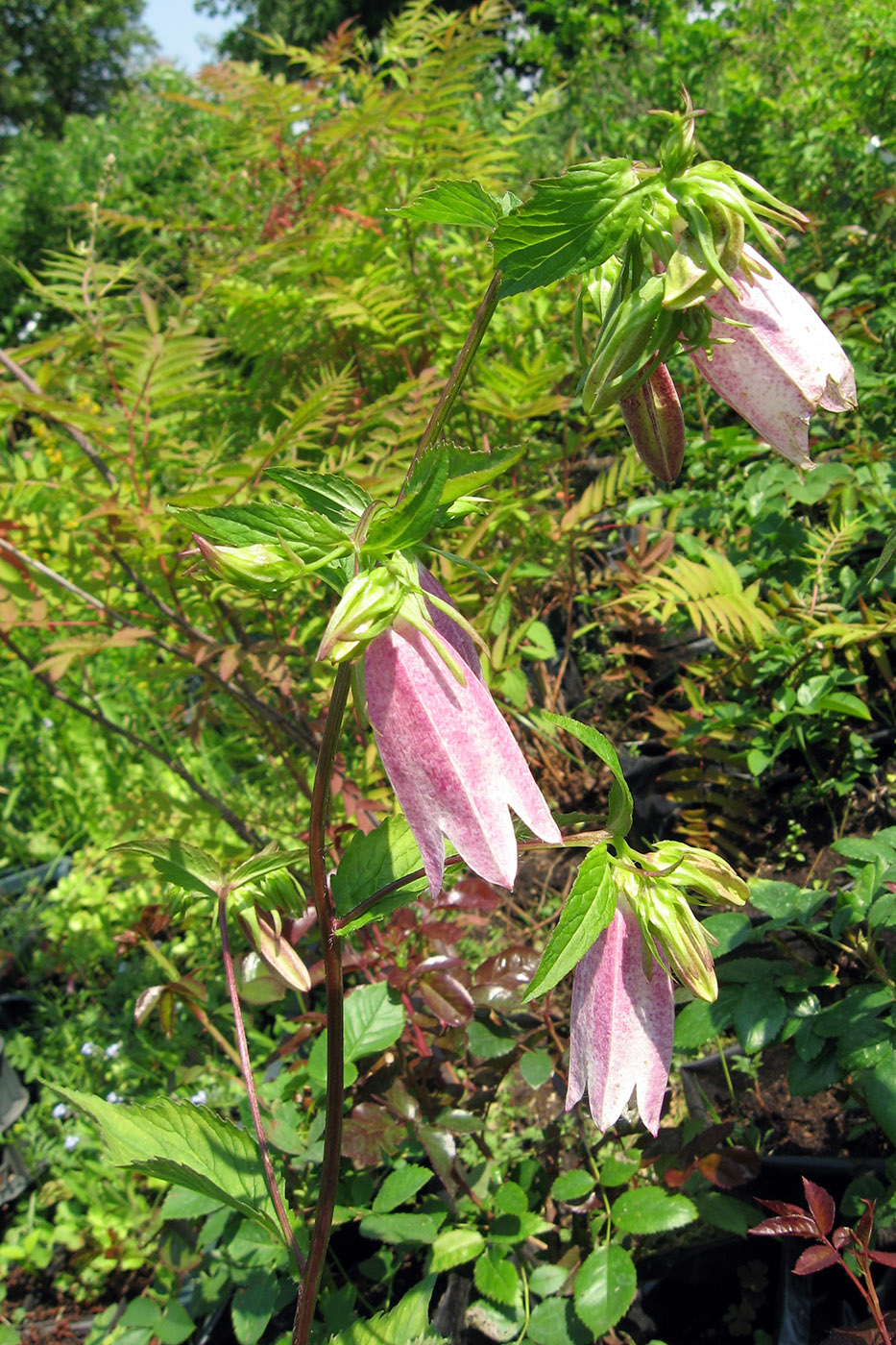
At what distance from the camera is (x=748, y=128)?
3.03m

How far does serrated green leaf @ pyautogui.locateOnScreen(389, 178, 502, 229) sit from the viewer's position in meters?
0.55

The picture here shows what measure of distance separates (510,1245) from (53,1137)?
55.4 inches

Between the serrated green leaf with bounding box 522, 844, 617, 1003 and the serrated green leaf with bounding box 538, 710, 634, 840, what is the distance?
0.07 ft

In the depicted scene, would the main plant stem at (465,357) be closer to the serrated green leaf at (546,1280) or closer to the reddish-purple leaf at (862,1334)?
the reddish-purple leaf at (862,1334)

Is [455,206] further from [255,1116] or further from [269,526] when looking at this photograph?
[255,1116]

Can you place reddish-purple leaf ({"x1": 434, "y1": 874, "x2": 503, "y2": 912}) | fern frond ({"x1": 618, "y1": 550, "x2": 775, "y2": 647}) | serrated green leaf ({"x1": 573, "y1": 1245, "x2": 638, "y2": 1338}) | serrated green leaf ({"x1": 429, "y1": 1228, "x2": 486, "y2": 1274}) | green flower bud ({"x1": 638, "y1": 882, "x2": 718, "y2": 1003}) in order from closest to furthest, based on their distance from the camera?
green flower bud ({"x1": 638, "y1": 882, "x2": 718, "y2": 1003}), serrated green leaf ({"x1": 573, "y1": 1245, "x2": 638, "y2": 1338}), serrated green leaf ({"x1": 429, "y1": 1228, "x2": 486, "y2": 1274}), reddish-purple leaf ({"x1": 434, "y1": 874, "x2": 503, "y2": 912}), fern frond ({"x1": 618, "y1": 550, "x2": 775, "y2": 647})

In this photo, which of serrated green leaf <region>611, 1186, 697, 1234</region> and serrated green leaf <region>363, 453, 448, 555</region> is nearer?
serrated green leaf <region>363, 453, 448, 555</region>

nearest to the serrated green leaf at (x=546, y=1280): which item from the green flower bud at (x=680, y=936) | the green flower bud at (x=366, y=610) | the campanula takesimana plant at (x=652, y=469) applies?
the campanula takesimana plant at (x=652, y=469)

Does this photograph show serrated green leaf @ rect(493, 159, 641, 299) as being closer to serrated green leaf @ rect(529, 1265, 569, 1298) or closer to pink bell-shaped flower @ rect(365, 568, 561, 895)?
pink bell-shaped flower @ rect(365, 568, 561, 895)

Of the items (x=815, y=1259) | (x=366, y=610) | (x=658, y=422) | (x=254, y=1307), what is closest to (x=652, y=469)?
(x=658, y=422)

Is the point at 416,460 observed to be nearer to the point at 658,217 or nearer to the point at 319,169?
the point at 658,217

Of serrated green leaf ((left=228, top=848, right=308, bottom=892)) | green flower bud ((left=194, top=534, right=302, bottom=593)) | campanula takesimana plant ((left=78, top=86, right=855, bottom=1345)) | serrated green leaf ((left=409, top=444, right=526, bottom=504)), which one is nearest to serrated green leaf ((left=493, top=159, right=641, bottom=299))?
campanula takesimana plant ((left=78, top=86, right=855, bottom=1345))

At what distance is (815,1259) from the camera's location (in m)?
0.79

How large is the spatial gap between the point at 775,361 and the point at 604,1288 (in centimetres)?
→ 92
